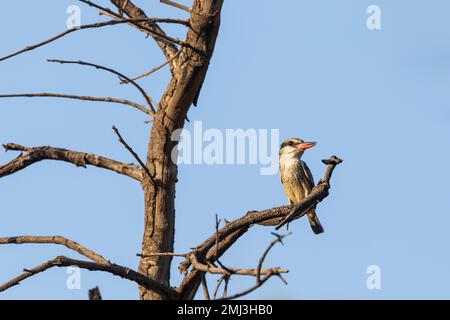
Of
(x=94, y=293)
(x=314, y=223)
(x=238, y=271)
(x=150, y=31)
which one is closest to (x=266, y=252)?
(x=238, y=271)

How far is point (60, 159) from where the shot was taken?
916 cm

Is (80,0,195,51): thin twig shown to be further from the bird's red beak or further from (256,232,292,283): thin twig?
Answer: the bird's red beak

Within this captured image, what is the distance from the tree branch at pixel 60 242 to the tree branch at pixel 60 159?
0.72 meters

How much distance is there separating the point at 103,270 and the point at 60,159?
181 centimetres

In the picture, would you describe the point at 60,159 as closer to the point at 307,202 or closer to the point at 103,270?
the point at 103,270

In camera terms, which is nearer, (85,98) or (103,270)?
(103,270)

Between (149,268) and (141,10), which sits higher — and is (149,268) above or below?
below

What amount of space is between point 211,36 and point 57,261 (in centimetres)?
211

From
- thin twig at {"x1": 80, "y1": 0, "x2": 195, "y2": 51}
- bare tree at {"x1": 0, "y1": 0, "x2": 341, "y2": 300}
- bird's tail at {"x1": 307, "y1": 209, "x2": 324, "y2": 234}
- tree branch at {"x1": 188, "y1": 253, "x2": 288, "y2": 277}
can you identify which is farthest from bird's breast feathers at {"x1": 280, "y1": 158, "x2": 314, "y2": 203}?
tree branch at {"x1": 188, "y1": 253, "x2": 288, "y2": 277}

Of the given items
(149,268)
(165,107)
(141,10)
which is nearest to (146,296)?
(149,268)

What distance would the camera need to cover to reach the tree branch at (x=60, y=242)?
8.18m

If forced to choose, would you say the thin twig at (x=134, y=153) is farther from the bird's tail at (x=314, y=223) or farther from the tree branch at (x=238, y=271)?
the bird's tail at (x=314, y=223)
